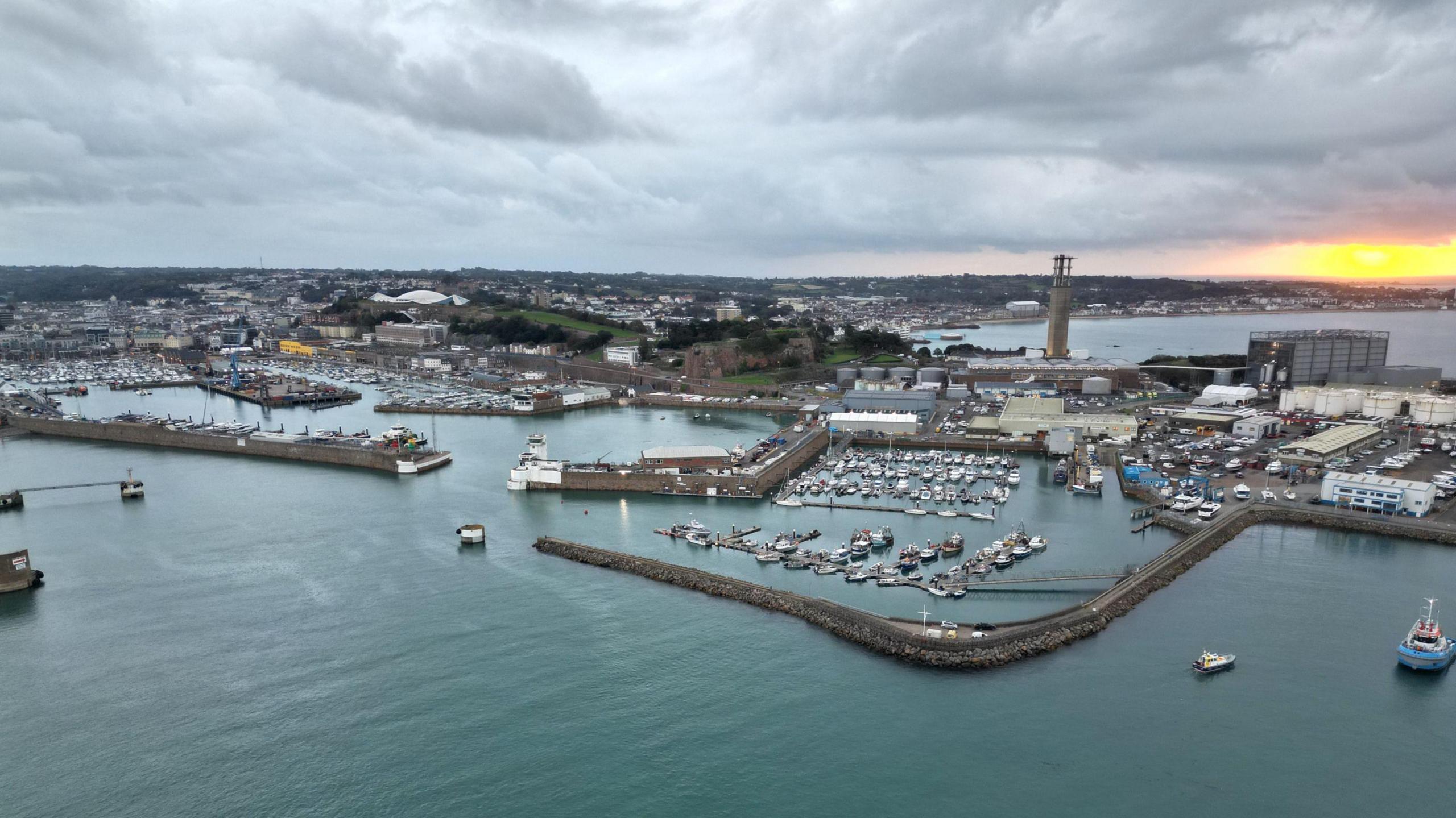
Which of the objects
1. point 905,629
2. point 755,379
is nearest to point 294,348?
point 755,379

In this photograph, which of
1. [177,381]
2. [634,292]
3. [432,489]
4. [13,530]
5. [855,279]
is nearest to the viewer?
[13,530]

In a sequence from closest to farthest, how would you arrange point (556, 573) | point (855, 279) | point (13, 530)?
1. point (556, 573)
2. point (13, 530)
3. point (855, 279)

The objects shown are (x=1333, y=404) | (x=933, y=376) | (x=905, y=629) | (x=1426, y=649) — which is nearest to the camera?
(x=1426, y=649)

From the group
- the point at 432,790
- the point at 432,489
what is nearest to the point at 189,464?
the point at 432,489

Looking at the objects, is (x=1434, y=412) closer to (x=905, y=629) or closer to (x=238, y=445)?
(x=905, y=629)

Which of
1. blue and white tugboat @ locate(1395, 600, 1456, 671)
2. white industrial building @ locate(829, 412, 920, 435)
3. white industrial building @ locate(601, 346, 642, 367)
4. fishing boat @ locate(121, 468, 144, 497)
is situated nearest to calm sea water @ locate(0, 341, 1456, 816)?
blue and white tugboat @ locate(1395, 600, 1456, 671)

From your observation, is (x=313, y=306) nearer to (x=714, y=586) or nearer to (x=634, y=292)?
(x=634, y=292)
